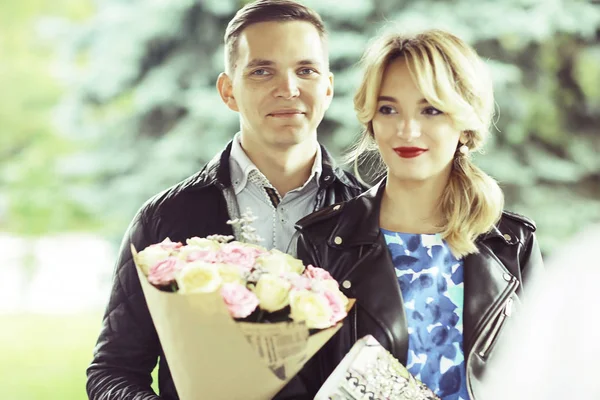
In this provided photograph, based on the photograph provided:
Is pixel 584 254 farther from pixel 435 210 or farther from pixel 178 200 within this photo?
pixel 178 200

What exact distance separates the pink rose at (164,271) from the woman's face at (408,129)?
22.9 inches

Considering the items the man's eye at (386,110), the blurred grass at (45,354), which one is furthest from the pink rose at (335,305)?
the blurred grass at (45,354)

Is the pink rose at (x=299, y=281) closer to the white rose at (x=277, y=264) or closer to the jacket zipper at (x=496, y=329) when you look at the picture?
the white rose at (x=277, y=264)

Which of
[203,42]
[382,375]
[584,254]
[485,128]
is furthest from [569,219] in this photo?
[584,254]

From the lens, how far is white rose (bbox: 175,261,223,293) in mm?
1531

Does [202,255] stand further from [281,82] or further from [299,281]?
[281,82]

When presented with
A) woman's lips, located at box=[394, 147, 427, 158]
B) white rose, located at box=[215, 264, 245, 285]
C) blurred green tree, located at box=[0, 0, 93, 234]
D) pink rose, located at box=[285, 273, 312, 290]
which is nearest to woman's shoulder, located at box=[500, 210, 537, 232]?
woman's lips, located at box=[394, 147, 427, 158]

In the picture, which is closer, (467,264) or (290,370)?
(290,370)

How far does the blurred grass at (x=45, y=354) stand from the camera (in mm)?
5617

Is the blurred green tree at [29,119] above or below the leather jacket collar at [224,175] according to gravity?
above

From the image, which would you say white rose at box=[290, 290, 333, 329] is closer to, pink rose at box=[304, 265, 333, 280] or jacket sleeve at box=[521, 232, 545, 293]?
pink rose at box=[304, 265, 333, 280]

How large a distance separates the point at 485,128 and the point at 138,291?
919mm

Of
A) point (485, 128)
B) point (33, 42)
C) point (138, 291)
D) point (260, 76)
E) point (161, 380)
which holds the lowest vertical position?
point (161, 380)

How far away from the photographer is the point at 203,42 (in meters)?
4.95
